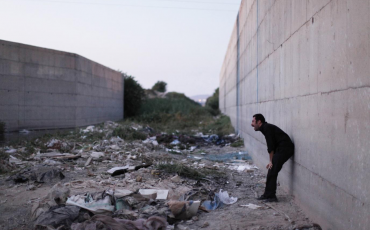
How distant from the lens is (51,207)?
416 cm

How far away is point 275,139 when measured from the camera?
4.97 meters

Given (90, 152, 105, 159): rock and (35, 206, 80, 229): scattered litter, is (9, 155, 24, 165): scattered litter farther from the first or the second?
(35, 206, 80, 229): scattered litter

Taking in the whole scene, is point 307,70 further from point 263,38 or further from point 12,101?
point 12,101

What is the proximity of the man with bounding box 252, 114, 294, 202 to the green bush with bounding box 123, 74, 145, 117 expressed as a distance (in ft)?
70.9

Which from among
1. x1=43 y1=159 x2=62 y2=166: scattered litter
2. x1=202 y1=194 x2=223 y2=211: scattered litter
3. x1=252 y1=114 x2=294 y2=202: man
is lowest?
x1=202 y1=194 x2=223 y2=211: scattered litter

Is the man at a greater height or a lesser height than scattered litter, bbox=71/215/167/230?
greater

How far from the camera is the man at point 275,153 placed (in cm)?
479

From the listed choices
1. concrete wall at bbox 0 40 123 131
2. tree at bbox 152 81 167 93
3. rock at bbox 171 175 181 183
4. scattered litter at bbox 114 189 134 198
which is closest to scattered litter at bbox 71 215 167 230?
scattered litter at bbox 114 189 134 198

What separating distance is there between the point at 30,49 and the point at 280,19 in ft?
33.8

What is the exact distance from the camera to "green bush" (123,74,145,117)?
25.8m

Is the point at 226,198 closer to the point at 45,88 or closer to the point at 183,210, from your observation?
the point at 183,210

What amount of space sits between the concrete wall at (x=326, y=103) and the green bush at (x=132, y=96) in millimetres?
20690

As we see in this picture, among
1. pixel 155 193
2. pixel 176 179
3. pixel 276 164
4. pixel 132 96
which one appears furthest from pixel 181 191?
pixel 132 96

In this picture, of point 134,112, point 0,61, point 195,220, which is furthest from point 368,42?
point 134,112
